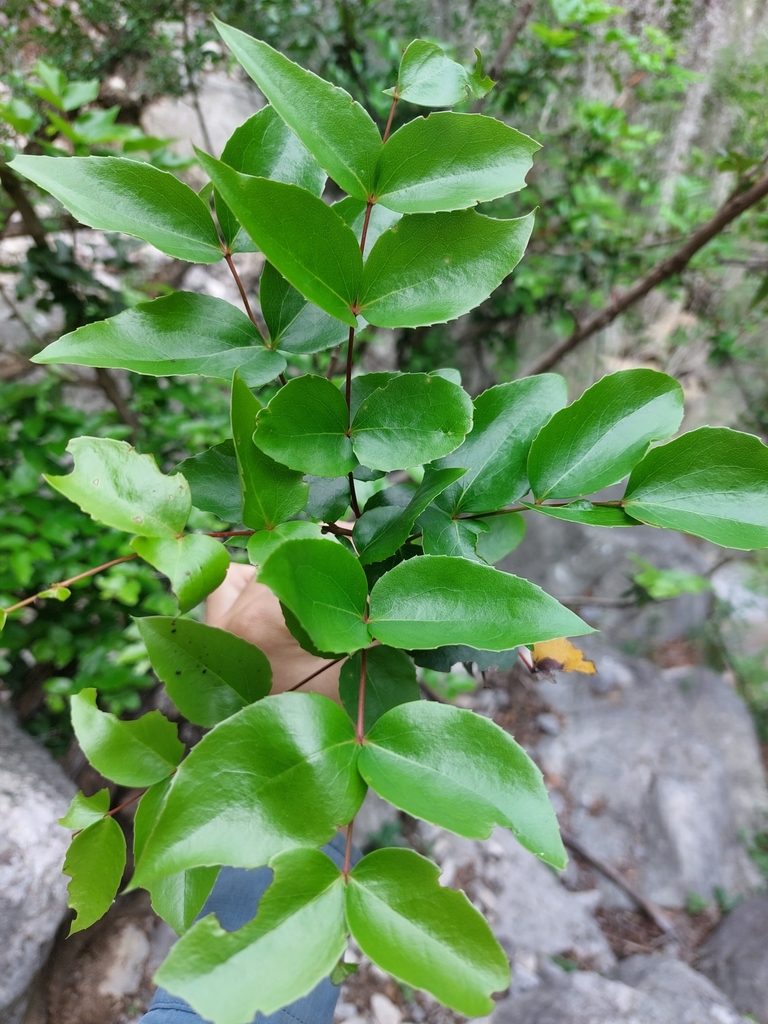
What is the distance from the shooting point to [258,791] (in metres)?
0.22

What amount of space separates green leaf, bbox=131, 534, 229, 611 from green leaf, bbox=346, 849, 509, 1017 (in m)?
0.13

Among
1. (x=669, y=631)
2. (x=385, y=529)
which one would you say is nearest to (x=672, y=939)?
(x=669, y=631)

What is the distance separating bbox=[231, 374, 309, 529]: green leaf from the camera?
0.26 m

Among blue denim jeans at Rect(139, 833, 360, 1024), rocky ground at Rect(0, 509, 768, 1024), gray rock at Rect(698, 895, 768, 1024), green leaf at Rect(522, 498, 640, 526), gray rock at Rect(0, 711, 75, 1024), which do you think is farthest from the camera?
gray rock at Rect(698, 895, 768, 1024)

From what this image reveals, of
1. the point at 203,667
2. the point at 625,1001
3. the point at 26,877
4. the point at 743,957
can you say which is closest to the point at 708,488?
the point at 203,667

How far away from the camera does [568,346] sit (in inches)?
50.6

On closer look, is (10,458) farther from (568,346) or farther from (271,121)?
(568,346)

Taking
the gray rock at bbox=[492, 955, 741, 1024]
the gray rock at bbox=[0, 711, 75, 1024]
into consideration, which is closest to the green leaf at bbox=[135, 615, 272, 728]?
the gray rock at bbox=[0, 711, 75, 1024]

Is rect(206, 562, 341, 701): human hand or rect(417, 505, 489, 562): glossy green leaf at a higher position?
rect(417, 505, 489, 562): glossy green leaf

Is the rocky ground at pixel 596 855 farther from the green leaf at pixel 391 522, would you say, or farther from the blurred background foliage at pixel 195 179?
the green leaf at pixel 391 522

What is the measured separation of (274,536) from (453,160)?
0.63 ft

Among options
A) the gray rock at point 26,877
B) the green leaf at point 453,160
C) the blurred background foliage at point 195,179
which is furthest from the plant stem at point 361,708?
the gray rock at point 26,877

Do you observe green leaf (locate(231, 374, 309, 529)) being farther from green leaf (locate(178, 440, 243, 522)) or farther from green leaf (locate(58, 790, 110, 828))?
green leaf (locate(58, 790, 110, 828))

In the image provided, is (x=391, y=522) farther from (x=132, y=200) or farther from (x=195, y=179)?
(x=195, y=179)
